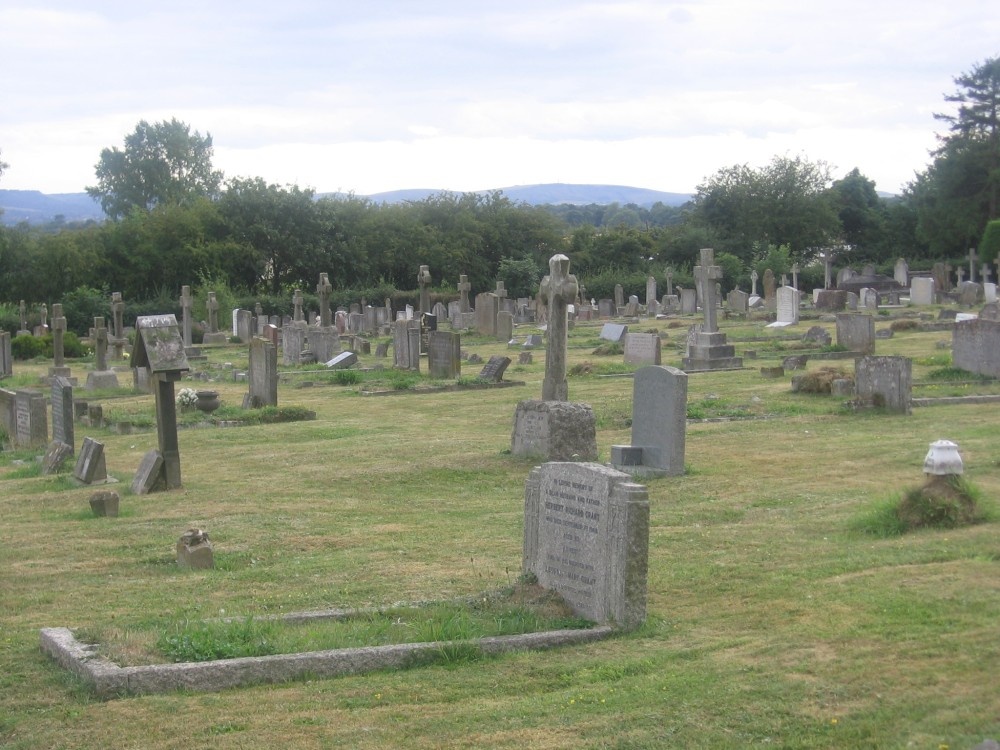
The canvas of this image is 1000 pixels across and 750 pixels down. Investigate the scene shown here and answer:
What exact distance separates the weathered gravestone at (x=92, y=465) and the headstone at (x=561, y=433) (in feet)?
16.8

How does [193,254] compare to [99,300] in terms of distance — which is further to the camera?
[193,254]

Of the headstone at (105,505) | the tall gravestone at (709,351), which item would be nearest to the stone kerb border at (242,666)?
the headstone at (105,505)

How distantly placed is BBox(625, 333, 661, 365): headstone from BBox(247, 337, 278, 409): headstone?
29.0 ft

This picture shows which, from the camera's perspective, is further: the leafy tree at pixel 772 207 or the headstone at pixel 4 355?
the leafy tree at pixel 772 207

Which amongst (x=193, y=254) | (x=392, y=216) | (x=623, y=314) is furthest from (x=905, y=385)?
(x=392, y=216)

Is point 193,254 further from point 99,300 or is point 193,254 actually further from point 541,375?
point 541,375

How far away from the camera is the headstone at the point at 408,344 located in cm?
2953

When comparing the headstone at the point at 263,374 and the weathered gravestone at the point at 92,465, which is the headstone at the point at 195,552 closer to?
the weathered gravestone at the point at 92,465

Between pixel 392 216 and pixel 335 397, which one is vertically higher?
pixel 392 216

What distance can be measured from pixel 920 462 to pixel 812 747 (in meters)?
8.35

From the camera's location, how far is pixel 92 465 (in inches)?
599

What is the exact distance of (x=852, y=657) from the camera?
6.55m

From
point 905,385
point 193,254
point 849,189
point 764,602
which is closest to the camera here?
point 764,602

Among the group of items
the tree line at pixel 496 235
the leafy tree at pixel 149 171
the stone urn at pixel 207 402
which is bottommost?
the stone urn at pixel 207 402
